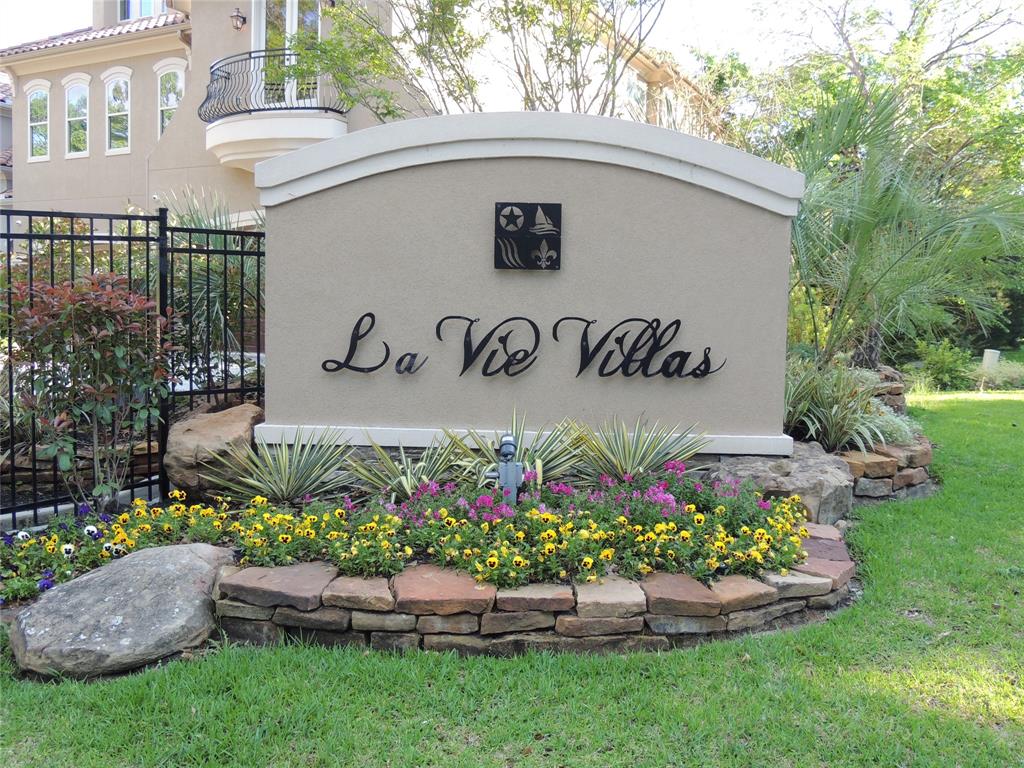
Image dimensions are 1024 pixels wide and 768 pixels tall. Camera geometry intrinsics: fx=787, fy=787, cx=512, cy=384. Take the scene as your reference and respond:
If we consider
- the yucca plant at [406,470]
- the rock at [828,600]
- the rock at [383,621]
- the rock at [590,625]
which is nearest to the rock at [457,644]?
the rock at [383,621]

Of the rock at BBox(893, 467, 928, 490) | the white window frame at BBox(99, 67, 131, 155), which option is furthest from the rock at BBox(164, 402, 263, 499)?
the white window frame at BBox(99, 67, 131, 155)

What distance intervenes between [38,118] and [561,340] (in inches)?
816

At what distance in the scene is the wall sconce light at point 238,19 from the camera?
1480 centimetres

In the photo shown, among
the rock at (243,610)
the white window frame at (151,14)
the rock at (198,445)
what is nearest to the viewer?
the rock at (243,610)

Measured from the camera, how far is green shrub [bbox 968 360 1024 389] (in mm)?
16453

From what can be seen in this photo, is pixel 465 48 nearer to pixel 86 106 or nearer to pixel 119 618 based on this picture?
pixel 119 618

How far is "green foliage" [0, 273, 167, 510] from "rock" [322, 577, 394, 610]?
2.40 m

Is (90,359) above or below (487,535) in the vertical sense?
above

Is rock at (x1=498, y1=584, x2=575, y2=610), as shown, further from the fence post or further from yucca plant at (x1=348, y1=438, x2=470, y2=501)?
the fence post

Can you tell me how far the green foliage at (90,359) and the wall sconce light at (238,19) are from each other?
437 inches

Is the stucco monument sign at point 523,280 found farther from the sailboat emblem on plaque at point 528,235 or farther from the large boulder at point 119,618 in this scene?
the large boulder at point 119,618

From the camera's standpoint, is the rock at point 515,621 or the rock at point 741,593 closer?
the rock at point 515,621

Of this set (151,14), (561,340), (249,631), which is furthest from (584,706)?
(151,14)

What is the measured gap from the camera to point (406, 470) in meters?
5.56
